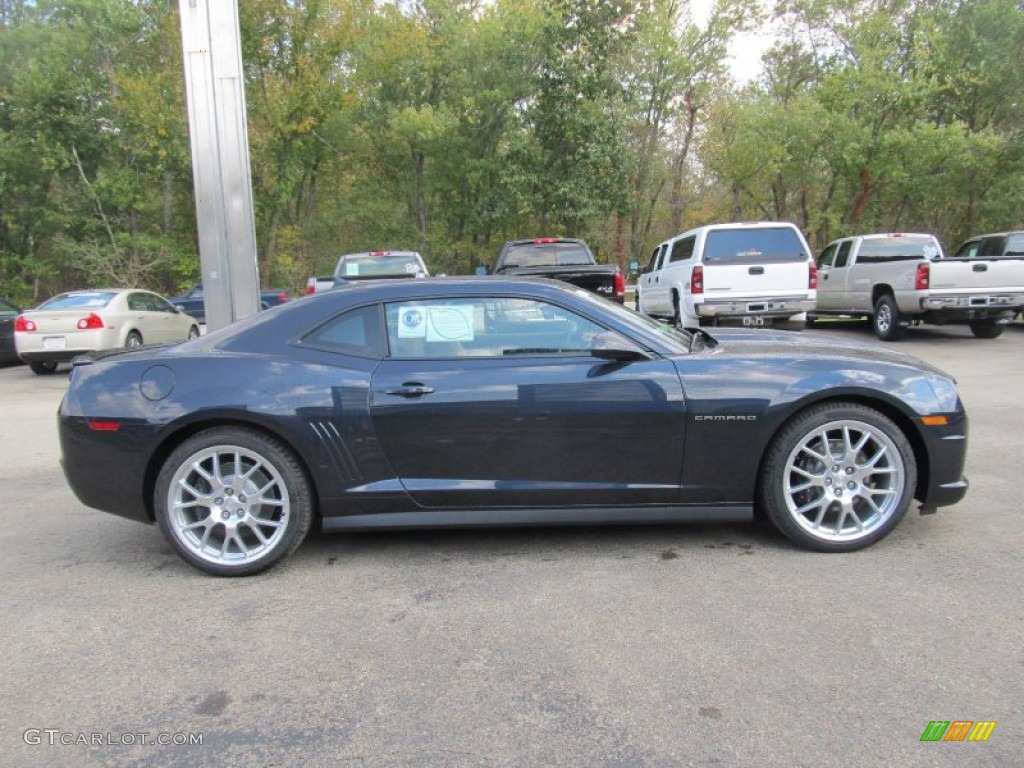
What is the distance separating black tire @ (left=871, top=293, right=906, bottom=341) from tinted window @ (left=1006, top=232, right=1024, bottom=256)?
7.23ft

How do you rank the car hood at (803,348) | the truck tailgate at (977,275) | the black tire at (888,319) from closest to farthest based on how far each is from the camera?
the car hood at (803,348), the truck tailgate at (977,275), the black tire at (888,319)

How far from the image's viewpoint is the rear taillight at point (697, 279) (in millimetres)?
10992

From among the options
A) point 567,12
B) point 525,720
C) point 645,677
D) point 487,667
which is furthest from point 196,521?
point 567,12

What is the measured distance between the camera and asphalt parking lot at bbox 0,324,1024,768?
231 cm

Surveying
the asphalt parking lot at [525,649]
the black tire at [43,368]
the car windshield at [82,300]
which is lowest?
the asphalt parking lot at [525,649]

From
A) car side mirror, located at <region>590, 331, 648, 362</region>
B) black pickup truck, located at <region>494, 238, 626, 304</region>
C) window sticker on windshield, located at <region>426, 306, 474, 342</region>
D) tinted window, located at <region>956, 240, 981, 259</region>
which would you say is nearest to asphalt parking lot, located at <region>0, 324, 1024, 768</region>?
car side mirror, located at <region>590, 331, 648, 362</region>

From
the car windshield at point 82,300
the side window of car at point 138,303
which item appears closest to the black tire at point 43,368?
the car windshield at point 82,300

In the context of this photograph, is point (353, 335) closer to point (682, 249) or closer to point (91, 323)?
point (682, 249)

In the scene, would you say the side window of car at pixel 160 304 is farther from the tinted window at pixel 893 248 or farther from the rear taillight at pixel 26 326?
the tinted window at pixel 893 248

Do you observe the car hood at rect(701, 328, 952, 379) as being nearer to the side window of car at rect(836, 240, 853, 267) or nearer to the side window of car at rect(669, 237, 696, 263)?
the side window of car at rect(669, 237, 696, 263)

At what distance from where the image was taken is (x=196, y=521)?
3.69 meters

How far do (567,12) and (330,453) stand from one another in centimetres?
2483

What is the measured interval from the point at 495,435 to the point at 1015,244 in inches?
510

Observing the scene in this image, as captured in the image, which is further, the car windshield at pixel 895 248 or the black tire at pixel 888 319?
the car windshield at pixel 895 248
